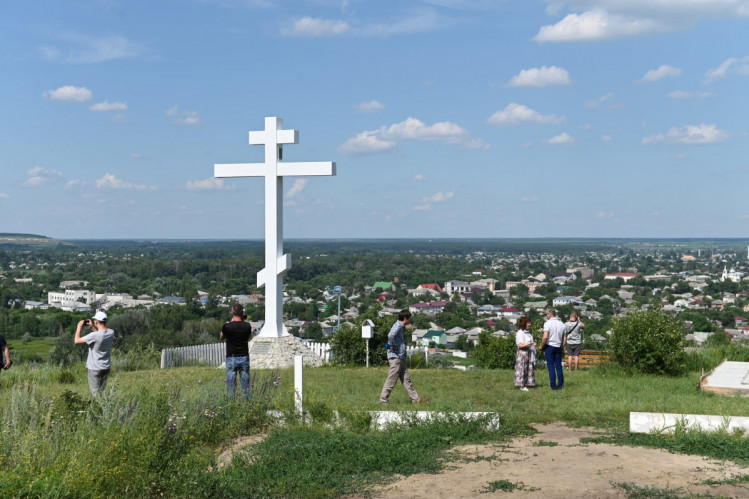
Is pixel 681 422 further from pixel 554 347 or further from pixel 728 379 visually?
pixel 728 379

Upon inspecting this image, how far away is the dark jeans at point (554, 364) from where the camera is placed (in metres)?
12.7

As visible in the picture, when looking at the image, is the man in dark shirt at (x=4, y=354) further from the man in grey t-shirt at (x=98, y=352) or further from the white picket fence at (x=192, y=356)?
the white picket fence at (x=192, y=356)

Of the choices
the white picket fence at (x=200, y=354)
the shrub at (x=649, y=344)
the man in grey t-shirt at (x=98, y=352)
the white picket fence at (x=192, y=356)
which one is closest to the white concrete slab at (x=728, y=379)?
the shrub at (x=649, y=344)

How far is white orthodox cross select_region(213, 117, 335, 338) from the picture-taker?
1734cm

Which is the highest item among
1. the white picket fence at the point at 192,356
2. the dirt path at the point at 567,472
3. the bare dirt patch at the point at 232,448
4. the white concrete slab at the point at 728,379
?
the dirt path at the point at 567,472

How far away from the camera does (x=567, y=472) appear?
7230mm

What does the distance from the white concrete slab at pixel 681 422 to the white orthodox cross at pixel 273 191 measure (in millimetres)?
9924

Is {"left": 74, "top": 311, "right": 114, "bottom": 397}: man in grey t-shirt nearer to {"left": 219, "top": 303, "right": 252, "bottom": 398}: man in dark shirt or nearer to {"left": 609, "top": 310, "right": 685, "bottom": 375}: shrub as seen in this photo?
{"left": 219, "top": 303, "right": 252, "bottom": 398}: man in dark shirt

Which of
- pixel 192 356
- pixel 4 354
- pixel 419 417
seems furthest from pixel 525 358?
pixel 192 356

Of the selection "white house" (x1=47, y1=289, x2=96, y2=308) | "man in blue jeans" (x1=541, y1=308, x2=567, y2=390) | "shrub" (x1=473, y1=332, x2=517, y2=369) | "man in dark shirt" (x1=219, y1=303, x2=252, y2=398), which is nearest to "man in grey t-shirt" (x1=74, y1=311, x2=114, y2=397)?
"man in dark shirt" (x1=219, y1=303, x2=252, y2=398)

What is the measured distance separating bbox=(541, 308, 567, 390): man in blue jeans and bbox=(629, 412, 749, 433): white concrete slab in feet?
12.3

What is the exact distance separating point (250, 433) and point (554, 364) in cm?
576

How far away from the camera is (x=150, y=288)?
227 ft

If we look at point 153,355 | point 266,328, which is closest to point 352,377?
point 266,328
